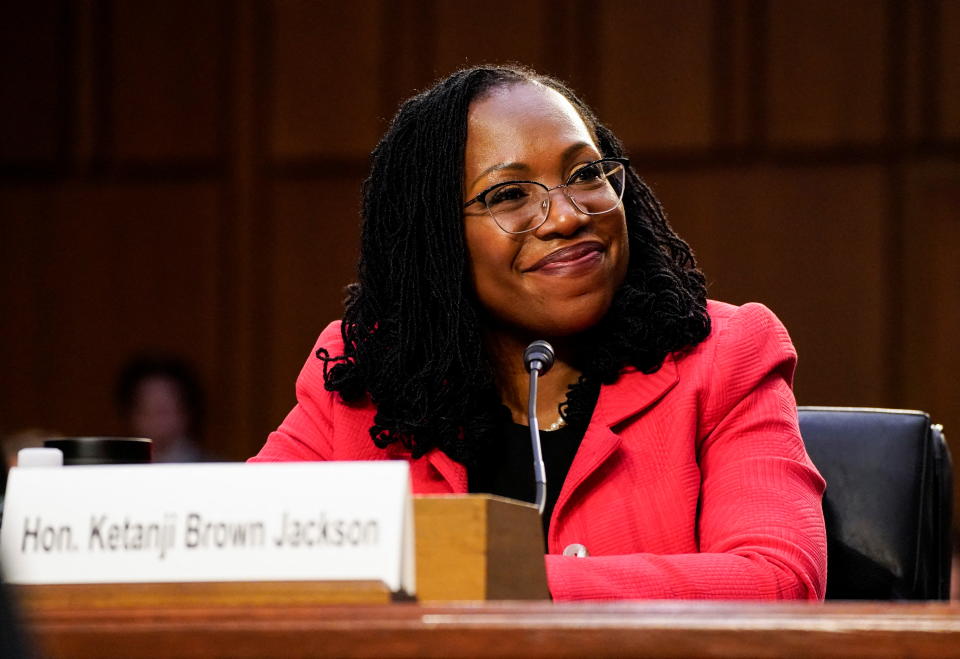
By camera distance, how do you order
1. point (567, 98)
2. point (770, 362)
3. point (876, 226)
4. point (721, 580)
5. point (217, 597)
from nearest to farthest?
point (217, 597) → point (721, 580) → point (770, 362) → point (567, 98) → point (876, 226)

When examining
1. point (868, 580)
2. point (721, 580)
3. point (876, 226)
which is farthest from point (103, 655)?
point (876, 226)

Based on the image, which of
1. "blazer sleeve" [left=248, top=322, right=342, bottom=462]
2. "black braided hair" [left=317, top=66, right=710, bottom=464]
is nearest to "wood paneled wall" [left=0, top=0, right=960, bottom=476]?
"black braided hair" [left=317, top=66, right=710, bottom=464]

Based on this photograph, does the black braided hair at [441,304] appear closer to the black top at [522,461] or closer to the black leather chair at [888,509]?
the black top at [522,461]

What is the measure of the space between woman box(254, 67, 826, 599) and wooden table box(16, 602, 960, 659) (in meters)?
0.85

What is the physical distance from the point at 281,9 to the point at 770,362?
154 inches

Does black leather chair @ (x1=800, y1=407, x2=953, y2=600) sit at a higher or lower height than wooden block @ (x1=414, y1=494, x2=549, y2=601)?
lower

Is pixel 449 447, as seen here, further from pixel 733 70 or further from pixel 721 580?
pixel 733 70

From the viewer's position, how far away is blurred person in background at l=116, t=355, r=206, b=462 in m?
4.54

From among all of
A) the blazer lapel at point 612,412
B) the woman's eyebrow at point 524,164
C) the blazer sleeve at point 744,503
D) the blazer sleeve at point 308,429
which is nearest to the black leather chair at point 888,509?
the blazer sleeve at point 744,503

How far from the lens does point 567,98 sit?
1953mm

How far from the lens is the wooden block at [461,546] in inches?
40.7

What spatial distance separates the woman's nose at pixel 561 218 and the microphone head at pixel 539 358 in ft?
0.88

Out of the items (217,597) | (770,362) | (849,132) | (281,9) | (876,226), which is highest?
(281,9)

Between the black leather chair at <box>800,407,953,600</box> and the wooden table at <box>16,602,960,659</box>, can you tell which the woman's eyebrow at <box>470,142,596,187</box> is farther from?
the wooden table at <box>16,602,960,659</box>
